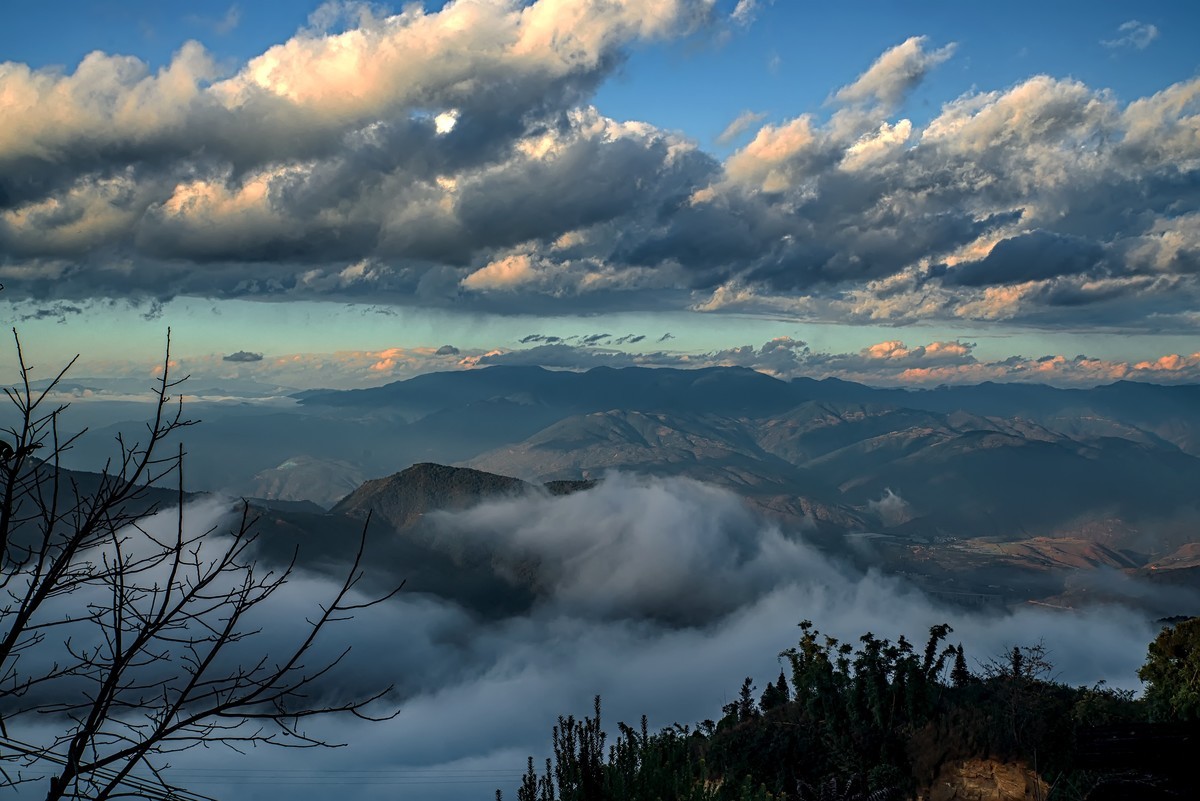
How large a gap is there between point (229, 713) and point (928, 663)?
3411cm

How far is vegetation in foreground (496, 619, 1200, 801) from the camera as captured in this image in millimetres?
22781

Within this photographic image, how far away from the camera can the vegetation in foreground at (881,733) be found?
74.7 ft

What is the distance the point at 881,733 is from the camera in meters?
34.6

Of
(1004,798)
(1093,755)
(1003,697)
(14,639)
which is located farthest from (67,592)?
(1003,697)

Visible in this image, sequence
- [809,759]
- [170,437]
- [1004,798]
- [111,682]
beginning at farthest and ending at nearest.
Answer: [809,759] → [1004,798] → [170,437] → [111,682]

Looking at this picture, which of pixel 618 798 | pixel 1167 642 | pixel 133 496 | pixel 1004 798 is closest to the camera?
pixel 133 496

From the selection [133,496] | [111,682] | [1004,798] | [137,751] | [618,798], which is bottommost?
[1004,798]

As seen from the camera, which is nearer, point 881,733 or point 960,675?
point 881,733

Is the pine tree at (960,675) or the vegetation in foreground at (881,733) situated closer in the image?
the vegetation in foreground at (881,733)

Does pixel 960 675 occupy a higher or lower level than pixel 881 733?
higher

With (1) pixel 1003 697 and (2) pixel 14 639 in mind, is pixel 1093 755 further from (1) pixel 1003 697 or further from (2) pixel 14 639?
(1) pixel 1003 697

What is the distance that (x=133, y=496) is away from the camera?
7652 mm

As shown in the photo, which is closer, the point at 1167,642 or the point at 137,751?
the point at 137,751

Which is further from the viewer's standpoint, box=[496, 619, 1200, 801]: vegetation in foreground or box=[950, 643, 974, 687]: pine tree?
box=[950, 643, 974, 687]: pine tree
